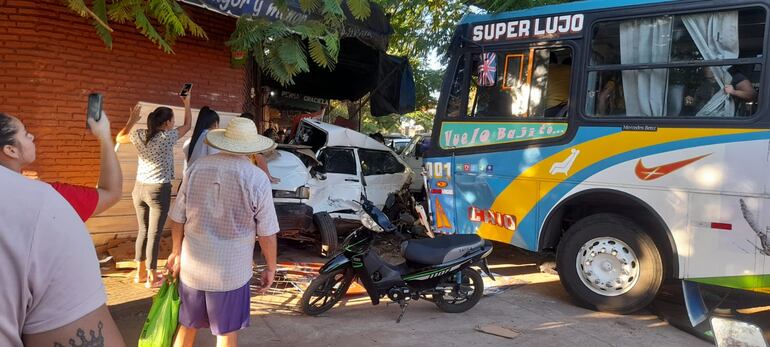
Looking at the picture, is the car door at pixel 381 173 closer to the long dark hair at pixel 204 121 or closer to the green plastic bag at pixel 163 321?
the long dark hair at pixel 204 121

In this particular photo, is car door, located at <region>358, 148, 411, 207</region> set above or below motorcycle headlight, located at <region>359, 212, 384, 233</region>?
above

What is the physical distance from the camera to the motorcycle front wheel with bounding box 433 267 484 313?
494 centimetres

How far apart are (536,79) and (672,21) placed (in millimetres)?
1305

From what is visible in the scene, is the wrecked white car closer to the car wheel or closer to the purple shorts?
the car wheel

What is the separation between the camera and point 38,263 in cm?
105

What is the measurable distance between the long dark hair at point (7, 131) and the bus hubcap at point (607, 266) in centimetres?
470

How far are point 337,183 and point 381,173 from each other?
41.6 inches

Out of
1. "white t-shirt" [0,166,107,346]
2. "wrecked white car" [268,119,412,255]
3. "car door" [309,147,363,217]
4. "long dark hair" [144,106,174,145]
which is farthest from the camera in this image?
"car door" [309,147,363,217]

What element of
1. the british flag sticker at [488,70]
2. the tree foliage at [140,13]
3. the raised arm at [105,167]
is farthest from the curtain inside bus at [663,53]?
the raised arm at [105,167]

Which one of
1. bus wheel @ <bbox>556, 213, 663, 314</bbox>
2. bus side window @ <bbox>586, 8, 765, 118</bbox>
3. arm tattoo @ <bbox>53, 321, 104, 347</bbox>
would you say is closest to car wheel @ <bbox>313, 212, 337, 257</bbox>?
bus wheel @ <bbox>556, 213, 663, 314</bbox>

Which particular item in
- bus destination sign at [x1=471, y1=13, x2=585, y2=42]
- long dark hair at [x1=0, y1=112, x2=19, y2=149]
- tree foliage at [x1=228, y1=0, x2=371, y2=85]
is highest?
bus destination sign at [x1=471, y1=13, x2=585, y2=42]

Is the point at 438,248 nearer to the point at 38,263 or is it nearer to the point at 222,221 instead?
the point at 222,221

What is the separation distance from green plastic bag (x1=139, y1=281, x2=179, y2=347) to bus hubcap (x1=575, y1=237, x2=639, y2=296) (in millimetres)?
3744

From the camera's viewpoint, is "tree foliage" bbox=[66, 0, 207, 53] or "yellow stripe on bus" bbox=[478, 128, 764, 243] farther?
"yellow stripe on bus" bbox=[478, 128, 764, 243]
